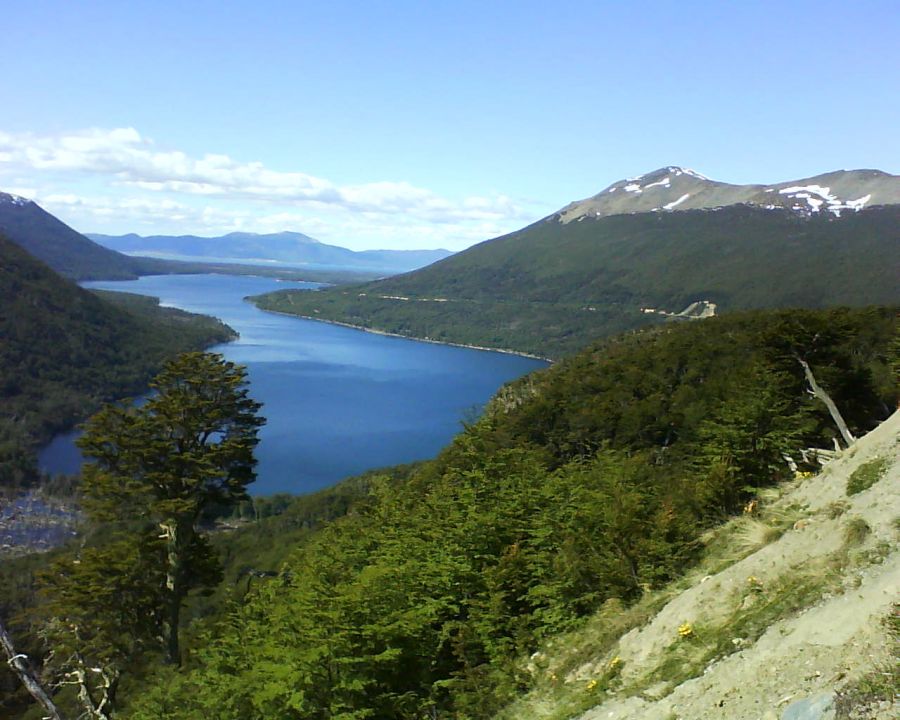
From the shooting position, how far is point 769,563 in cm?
791

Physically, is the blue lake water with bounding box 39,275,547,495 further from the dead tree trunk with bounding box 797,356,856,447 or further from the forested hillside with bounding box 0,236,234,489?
the dead tree trunk with bounding box 797,356,856,447

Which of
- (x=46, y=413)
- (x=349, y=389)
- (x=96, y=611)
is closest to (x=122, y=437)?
(x=96, y=611)

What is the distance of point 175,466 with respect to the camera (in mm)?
15617

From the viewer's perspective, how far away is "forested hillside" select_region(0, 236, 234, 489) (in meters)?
116

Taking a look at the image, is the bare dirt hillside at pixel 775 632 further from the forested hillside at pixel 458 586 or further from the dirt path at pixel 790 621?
the forested hillside at pixel 458 586

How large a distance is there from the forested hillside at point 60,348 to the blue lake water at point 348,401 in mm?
5319

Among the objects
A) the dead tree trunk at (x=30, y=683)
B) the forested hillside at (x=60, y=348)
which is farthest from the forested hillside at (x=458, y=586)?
the forested hillside at (x=60, y=348)

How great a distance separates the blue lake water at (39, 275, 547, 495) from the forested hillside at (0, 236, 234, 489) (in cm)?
532

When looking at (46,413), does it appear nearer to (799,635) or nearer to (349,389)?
(349,389)

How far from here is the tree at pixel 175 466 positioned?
606 inches

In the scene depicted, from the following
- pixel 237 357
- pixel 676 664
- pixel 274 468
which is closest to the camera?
pixel 676 664

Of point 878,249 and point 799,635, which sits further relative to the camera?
point 878,249

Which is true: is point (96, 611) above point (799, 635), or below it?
below

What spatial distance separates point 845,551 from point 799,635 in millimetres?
1711
